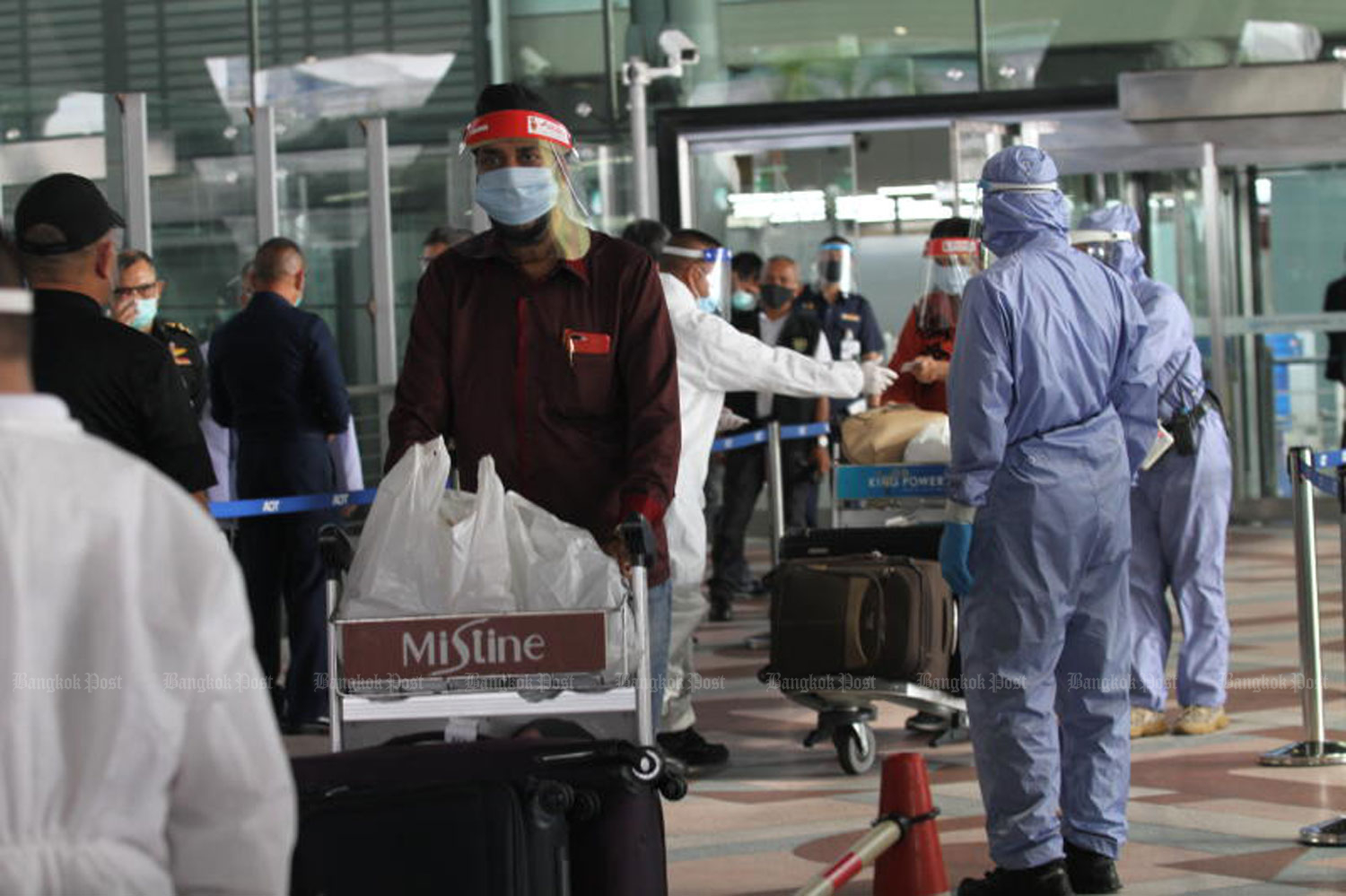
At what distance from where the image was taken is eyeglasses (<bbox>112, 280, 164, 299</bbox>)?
8.23m

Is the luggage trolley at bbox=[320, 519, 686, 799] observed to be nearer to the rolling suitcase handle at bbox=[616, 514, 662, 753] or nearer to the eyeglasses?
the rolling suitcase handle at bbox=[616, 514, 662, 753]

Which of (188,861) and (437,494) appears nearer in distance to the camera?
(188,861)

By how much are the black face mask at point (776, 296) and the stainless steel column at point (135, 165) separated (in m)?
3.80

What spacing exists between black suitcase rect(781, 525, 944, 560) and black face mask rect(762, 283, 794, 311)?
5.33 meters

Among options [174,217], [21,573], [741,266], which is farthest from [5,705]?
[741,266]

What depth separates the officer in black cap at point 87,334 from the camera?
399 centimetres

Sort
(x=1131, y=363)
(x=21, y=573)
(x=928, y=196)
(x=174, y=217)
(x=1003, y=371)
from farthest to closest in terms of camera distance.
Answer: (x=928, y=196) < (x=174, y=217) < (x=1131, y=363) < (x=1003, y=371) < (x=21, y=573)

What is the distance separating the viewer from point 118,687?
189 centimetres

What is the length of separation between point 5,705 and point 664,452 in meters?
2.46

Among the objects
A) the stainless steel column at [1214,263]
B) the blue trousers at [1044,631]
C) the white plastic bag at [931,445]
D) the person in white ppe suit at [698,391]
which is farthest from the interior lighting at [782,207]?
the blue trousers at [1044,631]

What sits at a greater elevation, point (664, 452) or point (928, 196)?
point (928, 196)

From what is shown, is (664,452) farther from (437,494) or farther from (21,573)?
(21,573)

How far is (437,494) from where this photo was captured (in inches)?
157

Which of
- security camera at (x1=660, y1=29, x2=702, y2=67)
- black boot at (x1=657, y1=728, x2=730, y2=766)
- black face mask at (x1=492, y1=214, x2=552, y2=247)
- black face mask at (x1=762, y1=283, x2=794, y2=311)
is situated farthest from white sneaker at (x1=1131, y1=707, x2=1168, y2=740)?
security camera at (x1=660, y1=29, x2=702, y2=67)
